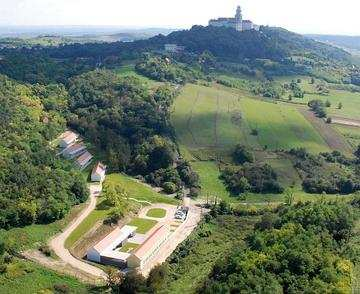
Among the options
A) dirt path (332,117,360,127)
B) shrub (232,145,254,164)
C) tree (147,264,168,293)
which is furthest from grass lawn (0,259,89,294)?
dirt path (332,117,360,127)

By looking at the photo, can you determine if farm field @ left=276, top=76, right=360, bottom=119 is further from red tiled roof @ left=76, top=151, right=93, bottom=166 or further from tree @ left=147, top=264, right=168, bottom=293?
tree @ left=147, top=264, right=168, bottom=293

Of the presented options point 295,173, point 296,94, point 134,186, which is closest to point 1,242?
point 134,186

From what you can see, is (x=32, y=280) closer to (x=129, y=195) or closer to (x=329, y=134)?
(x=129, y=195)

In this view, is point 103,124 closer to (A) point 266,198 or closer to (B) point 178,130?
(B) point 178,130

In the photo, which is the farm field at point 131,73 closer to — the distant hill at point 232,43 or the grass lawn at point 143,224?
the distant hill at point 232,43

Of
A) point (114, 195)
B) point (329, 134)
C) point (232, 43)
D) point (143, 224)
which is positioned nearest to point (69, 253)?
point (143, 224)

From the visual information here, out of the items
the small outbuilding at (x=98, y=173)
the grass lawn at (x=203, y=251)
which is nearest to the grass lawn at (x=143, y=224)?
the grass lawn at (x=203, y=251)
